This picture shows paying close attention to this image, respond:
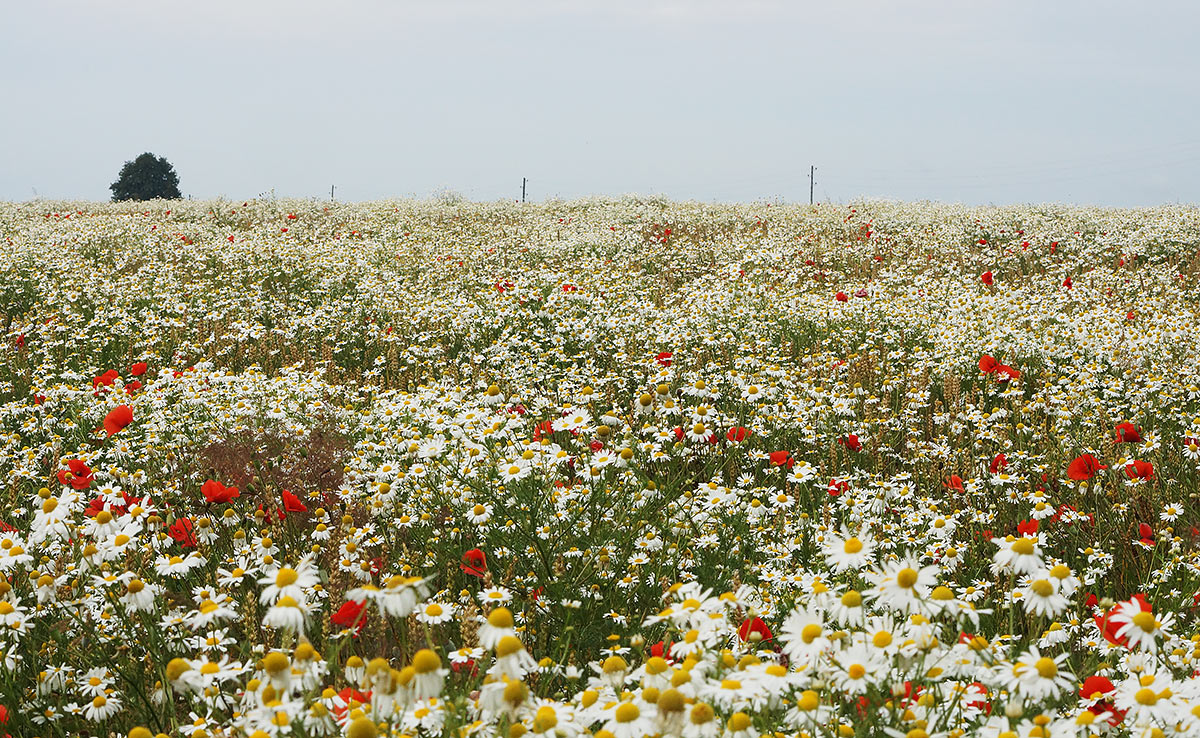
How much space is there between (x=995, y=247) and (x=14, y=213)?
18069 millimetres

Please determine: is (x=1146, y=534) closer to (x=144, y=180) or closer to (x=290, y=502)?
(x=290, y=502)

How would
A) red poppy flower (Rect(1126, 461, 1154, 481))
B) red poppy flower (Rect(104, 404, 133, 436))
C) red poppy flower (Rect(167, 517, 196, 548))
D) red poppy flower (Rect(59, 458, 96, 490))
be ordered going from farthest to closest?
red poppy flower (Rect(104, 404, 133, 436)) → red poppy flower (Rect(1126, 461, 1154, 481)) → red poppy flower (Rect(59, 458, 96, 490)) → red poppy flower (Rect(167, 517, 196, 548))

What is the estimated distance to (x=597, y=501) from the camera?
132 inches

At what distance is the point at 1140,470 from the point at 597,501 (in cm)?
218

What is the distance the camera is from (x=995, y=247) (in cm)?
1131

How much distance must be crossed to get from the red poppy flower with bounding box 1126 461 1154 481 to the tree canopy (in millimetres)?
43070

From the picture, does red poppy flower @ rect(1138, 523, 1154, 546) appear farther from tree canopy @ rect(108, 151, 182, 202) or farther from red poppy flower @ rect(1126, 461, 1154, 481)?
tree canopy @ rect(108, 151, 182, 202)

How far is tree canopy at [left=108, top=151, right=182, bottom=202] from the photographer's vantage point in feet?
132

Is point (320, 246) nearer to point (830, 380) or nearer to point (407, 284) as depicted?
point (407, 284)

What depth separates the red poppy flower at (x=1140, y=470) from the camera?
11.4ft

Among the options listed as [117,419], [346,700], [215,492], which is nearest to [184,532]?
[215,492]

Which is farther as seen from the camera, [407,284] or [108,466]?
[407,284]

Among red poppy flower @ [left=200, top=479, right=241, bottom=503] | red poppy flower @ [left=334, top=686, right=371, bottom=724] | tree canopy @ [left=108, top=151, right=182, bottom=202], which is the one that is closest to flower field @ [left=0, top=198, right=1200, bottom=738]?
red poppy flower @ [left=334, top=686, right=371, bottom=724]

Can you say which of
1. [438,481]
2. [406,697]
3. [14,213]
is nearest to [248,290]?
[438,481]
